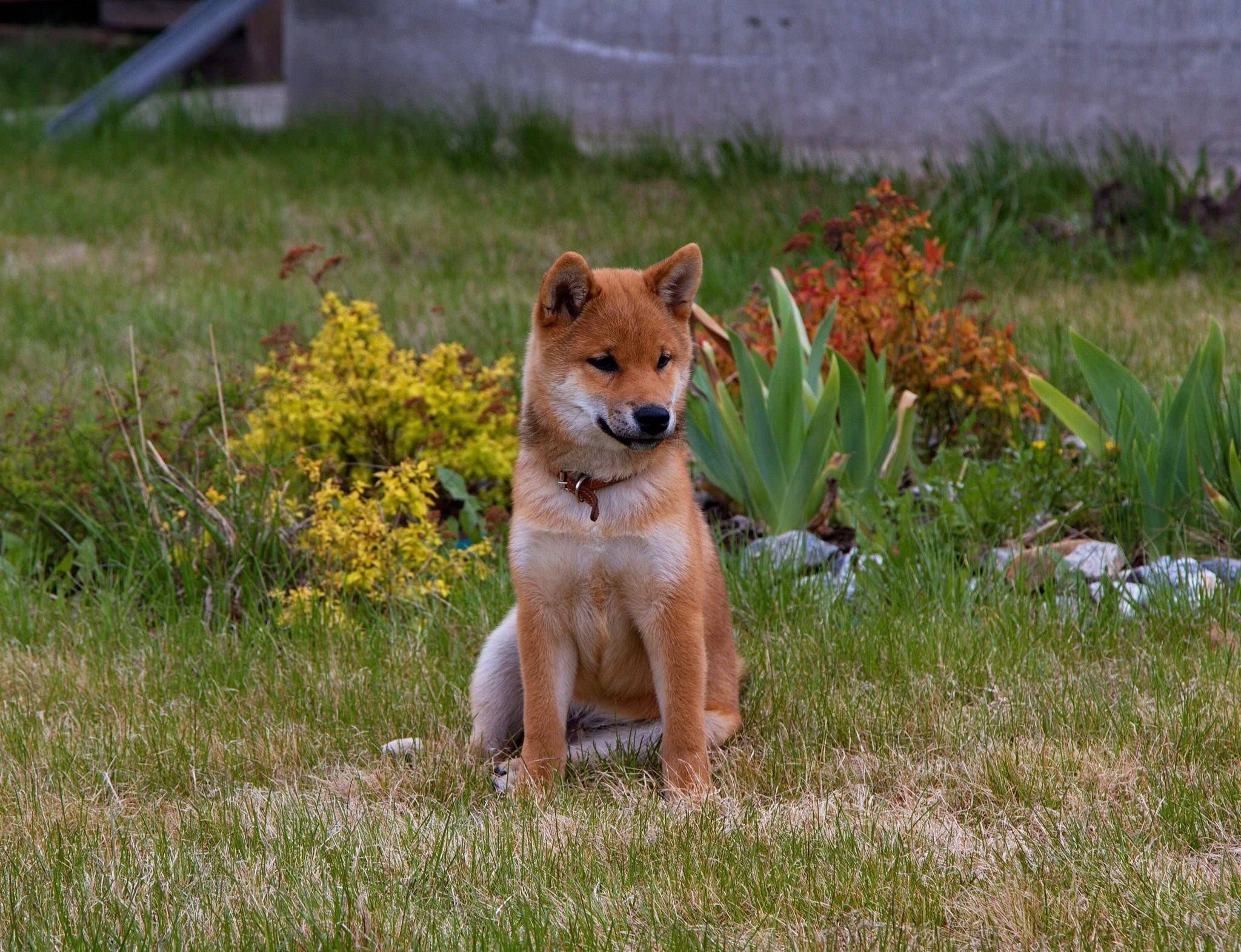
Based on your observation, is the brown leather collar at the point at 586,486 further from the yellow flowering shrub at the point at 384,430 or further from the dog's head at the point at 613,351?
the yellow flowering shrub at the point at 384,430

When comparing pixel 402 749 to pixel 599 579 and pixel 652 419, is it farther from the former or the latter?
pixel 652 419

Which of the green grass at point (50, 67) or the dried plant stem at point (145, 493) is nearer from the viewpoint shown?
the dried plant stem at point (145, 493)

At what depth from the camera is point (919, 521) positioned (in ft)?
16.1

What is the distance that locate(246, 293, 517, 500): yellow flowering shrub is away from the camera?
510 cm

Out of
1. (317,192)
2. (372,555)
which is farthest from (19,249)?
(372,555)

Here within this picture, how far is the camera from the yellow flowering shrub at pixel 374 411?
5.10m

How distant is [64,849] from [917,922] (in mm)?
1783

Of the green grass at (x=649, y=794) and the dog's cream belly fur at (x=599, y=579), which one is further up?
the dog's cream belly fur at (x=599, y=579)

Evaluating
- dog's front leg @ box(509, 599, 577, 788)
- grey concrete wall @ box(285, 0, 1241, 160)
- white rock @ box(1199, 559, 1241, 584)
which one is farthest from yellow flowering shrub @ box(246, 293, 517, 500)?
grey concrete wall @ box(285, 0, 1241, 160)

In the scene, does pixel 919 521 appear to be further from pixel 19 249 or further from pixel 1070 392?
pixel 19 249

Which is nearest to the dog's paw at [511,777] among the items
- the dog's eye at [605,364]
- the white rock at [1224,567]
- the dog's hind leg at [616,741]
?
the dog's hind leg at [616,741]

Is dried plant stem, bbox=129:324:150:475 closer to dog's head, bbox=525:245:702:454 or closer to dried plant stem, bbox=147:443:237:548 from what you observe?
dried plant stem, bbox=147:443:237:548

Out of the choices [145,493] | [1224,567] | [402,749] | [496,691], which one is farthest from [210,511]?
[1224,567]

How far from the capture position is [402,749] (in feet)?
12.2
